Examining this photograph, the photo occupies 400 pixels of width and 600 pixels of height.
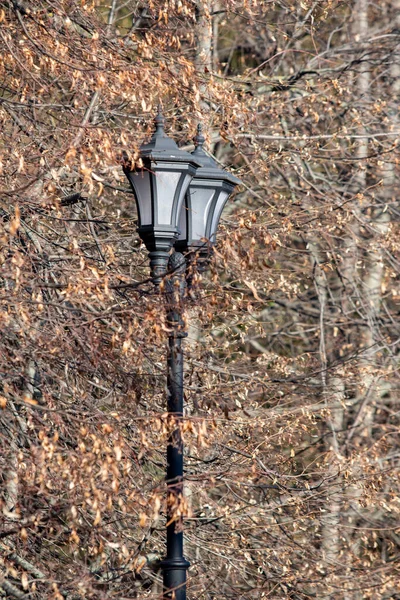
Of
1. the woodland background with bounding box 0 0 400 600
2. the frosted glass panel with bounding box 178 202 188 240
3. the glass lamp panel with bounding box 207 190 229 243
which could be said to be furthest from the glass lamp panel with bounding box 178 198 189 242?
the woodland background with bounding box 0 0 400 600

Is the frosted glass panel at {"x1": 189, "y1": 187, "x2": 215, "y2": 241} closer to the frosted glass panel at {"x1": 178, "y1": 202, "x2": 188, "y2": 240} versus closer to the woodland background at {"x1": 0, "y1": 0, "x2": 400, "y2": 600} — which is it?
the frosted glass panel at {"x1": 178, "y1": 202, "x2": 188, "y2": 240}

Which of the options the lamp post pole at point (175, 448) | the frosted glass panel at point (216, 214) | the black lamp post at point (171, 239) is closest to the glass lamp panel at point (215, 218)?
the frosted glass panel at point (216, 214)

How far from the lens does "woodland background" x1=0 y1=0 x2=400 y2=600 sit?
20.3ft

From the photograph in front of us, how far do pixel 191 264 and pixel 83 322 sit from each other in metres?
0.74

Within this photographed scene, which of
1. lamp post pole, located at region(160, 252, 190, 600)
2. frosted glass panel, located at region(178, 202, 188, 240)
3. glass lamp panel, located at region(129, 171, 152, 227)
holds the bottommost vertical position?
Answer: lamp post pole, located at region(160, 252, 190, 600)

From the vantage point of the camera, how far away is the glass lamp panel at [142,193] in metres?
6.16

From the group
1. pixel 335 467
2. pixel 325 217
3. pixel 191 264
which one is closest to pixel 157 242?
pixel 191 264

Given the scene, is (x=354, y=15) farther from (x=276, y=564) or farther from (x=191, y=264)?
(x=191, y=264)

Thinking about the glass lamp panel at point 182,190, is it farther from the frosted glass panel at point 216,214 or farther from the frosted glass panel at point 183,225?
the frosted glass panel at point 216,214

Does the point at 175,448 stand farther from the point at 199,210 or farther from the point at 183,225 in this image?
the point at 199,210

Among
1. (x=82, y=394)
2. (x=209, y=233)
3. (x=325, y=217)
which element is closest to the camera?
(x=209, y=233)

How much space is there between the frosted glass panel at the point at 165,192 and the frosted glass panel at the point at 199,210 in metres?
0.33

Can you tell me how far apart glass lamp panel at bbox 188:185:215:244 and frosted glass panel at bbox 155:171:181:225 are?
33 cm

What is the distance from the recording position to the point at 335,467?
33.0ft
